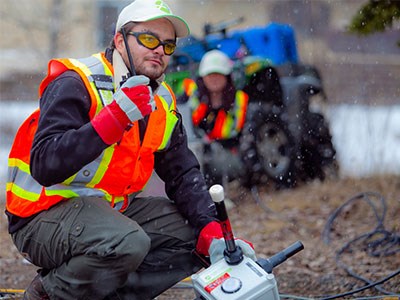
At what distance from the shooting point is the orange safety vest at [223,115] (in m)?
7.85

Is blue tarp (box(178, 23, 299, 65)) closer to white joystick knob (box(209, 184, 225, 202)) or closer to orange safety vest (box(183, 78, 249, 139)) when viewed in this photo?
orange safety vest (box(183, 78, 249, 139))

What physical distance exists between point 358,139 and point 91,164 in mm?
7596

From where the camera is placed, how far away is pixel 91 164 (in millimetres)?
3562

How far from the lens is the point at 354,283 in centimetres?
491

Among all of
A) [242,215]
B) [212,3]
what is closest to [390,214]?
[242,215]

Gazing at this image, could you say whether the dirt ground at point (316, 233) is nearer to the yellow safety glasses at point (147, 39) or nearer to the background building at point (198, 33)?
the yellow safety glasses at point (147, 39)

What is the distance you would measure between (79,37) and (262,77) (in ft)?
23.0

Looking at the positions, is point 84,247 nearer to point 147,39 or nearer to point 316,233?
point 147,39

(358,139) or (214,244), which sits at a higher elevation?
(214,244)

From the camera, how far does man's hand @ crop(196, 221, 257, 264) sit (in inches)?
138

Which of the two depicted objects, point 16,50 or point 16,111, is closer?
point 16,111

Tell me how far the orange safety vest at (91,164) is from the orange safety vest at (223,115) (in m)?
4.07

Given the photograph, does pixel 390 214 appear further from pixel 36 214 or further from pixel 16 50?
pixel 16 50

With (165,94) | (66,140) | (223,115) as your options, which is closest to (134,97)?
(66,140)
